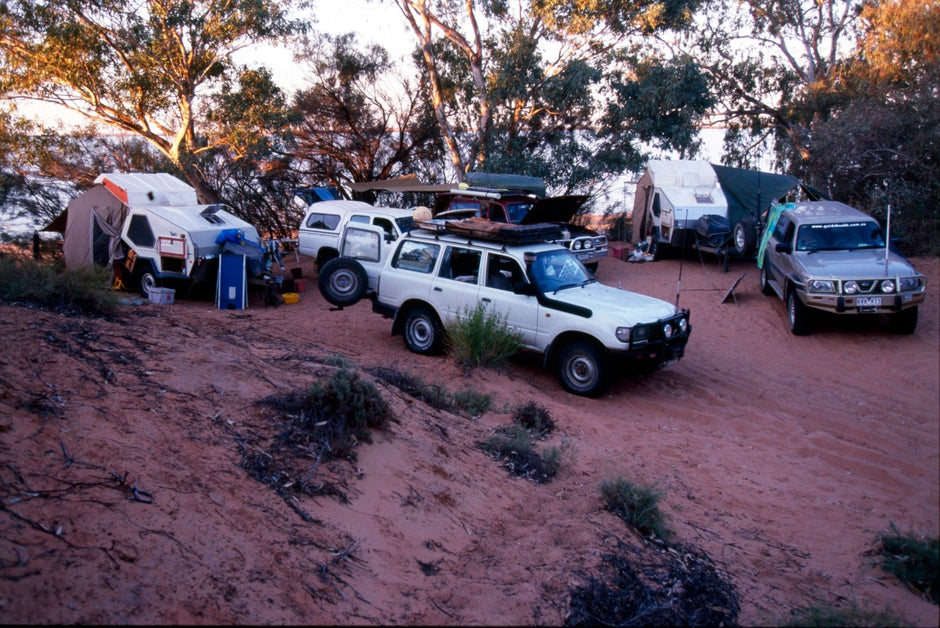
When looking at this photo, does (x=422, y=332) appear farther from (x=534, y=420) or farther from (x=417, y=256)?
(x=534, y=420)

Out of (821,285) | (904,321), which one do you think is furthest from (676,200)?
(904,321)

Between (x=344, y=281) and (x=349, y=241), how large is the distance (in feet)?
5.80

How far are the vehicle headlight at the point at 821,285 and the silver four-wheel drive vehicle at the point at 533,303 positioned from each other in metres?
1.60

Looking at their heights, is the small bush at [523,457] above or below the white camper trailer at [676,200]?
below

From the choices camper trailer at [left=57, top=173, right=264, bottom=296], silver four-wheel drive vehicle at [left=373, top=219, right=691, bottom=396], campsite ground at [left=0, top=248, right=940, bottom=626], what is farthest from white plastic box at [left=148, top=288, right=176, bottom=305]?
campsite ground at [left=0, top=248, right=940, bottom=626]

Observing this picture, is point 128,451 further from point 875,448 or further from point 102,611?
point 875,448

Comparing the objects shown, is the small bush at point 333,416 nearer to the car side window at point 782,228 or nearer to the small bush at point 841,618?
the small bush at point 841,618

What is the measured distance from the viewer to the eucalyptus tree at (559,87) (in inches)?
833

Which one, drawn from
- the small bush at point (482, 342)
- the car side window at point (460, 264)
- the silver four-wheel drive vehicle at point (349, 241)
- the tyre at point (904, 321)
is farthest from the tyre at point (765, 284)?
the tyre at point (904, 321)

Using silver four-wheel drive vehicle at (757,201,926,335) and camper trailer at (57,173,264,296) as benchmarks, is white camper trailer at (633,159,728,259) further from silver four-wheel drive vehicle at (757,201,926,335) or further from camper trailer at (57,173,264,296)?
camper trailer at (57,173,264,296)

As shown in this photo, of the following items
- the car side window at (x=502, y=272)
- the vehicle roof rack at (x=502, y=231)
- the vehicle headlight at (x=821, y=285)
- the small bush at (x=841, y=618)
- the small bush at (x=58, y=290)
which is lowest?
the small bush at (x=841, y=618)

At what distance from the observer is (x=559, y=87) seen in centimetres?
2141

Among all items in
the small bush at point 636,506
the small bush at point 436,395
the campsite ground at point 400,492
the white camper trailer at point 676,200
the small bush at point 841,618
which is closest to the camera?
the campsite ground at point 400,492

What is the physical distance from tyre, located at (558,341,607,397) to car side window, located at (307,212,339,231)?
9236mm
